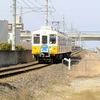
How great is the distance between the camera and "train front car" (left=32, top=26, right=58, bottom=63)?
110 feet

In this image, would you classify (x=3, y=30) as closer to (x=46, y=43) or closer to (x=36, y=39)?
(x=36, y=39)

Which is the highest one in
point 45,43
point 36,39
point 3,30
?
point 3,30

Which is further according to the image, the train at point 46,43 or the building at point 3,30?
the building at point 3,30

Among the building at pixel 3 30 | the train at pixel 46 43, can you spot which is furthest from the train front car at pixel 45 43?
the building at pixel 3 30

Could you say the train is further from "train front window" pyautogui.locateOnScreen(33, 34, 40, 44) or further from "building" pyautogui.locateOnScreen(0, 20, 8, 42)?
"building" pyautogui.locateOnScreen(0, 20, 8, 42)

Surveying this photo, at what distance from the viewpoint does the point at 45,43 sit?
33.7 meters

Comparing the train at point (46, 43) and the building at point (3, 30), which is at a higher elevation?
the building at point (3, 30)

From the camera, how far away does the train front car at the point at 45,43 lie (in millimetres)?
33438

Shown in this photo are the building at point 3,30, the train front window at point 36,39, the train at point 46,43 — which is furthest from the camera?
the building at point 3,30

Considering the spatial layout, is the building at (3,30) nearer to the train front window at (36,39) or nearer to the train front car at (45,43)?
the train front window at (36,39)

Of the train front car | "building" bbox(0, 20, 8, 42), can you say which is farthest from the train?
"building" bbox(0, 20, 8, 42)

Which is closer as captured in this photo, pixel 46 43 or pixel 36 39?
pixel 46 43

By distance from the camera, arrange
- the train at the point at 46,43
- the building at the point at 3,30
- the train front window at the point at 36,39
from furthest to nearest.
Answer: the building at the point at 3,30 < the train front window at the point at 36,39 < the train at the point at 46,43

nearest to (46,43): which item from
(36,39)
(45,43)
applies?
(45,43)
